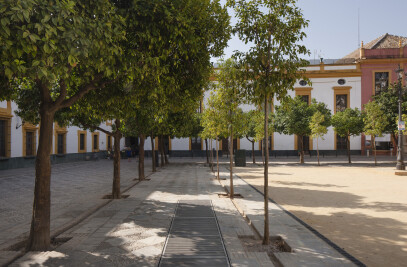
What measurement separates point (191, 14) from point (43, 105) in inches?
132

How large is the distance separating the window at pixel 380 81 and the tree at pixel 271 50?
3561 cm

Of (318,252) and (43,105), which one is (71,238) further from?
(318,252)

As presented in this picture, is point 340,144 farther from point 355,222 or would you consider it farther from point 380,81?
point 355,222

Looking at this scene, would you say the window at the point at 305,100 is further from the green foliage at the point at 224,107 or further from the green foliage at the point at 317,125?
the green foliage at the point at 224,107

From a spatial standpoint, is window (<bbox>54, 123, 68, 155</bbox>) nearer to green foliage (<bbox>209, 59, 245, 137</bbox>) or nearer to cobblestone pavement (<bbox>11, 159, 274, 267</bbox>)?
green foliage (<bbox>209, 59, 245, 137</bbox>)

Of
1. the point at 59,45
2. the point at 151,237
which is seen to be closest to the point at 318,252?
the point at 151,237

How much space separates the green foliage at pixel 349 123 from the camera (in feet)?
79.7

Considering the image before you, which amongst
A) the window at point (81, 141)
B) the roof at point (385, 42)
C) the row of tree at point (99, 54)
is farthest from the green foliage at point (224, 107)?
the roof at point (385, 42)

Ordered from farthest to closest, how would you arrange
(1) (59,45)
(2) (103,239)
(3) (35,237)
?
1. (2) (103,239)
2. (3) (35,237)
3. (1) (59,45)

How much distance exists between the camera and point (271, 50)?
5586 mm

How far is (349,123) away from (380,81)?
626 inches

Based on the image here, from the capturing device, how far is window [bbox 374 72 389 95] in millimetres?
35594

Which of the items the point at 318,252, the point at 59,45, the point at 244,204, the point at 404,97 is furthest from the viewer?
the point at 404,97

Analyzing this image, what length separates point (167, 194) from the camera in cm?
1058
